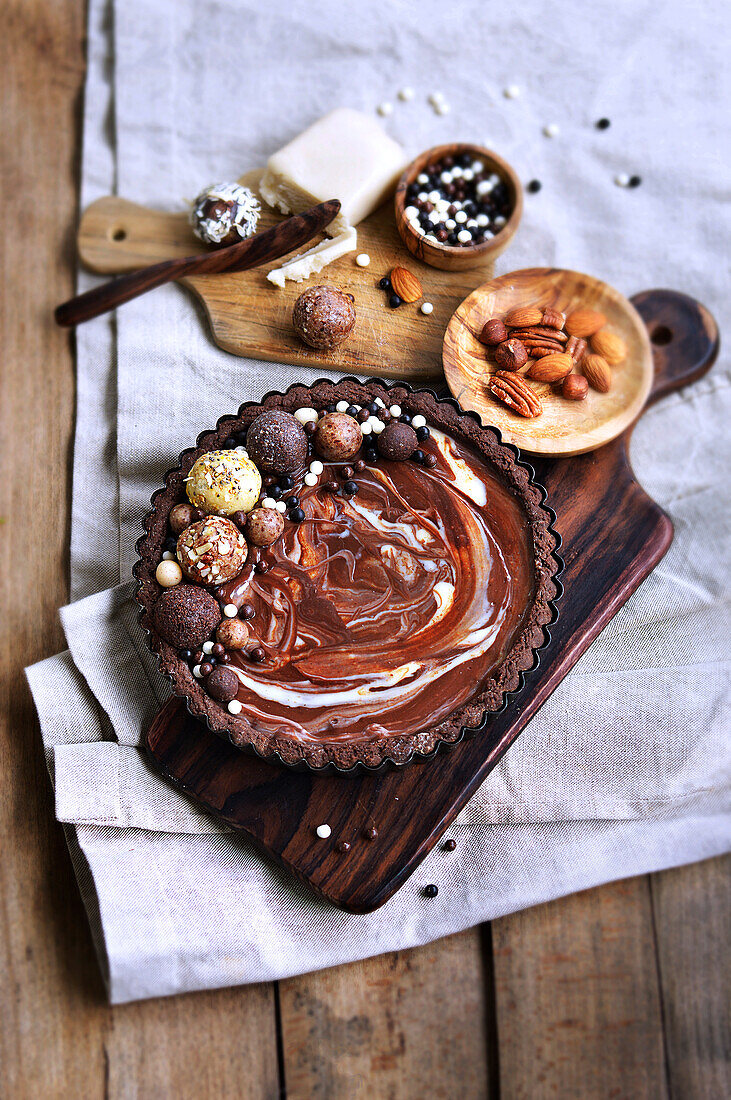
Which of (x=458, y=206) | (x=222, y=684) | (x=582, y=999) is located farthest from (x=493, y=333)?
(x=582, y=999)

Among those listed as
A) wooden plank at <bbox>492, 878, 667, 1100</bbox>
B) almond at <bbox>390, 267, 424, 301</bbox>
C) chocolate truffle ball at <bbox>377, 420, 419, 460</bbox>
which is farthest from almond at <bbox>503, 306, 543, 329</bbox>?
wooden plank at <bbox>492, 878, 667, 1100</bbox>

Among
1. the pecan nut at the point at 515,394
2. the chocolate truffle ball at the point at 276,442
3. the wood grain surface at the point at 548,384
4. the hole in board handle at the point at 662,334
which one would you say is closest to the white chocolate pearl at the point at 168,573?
the chocolate truffle ball at the point at 276,442

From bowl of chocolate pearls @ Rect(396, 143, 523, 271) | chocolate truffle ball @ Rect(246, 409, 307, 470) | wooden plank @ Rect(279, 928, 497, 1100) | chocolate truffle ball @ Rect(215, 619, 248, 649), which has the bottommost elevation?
wooden plank @ Rect(279, 928, 497, 1100)

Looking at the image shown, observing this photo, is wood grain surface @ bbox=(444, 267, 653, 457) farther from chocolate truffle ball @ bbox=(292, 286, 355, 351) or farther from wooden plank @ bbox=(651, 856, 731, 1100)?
wooden plank @ bbox=(651, 856, 731, 1100)

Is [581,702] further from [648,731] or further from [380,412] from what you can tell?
[380,412]

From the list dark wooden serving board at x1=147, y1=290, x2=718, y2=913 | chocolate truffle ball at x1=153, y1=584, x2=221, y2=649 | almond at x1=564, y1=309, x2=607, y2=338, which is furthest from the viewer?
almond at x1=564, y1=309, x2=607, y2=338

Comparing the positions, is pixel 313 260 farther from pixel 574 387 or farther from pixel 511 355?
pixel 574 387
